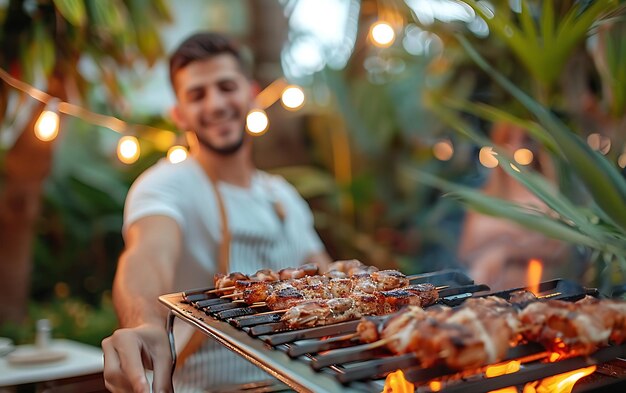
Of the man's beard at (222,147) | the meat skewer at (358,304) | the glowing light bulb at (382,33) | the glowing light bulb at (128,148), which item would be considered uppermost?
the glowing light bulb at (382,33)

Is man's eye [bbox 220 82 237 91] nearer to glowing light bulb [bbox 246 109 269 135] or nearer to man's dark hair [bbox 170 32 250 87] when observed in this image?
man's dark hair [bbox 170 32 250 87]

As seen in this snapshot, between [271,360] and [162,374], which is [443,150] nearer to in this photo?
[162,374]

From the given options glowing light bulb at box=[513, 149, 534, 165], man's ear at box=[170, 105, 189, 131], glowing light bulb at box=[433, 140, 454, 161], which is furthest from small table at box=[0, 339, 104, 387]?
glowing light bulb at box=[433, 140, 454, 161]

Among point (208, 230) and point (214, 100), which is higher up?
point (214, 100)

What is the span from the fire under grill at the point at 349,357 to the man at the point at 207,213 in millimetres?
Result: 909

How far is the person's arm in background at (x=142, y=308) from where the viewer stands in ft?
5.57

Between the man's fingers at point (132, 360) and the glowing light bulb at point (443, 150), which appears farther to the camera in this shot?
the glowing light bulb at point (443, 150)

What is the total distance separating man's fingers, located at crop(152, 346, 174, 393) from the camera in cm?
170

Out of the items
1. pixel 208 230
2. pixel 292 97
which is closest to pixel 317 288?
pixel 208 230

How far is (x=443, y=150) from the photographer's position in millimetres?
6105

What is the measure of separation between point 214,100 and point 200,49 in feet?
0.74

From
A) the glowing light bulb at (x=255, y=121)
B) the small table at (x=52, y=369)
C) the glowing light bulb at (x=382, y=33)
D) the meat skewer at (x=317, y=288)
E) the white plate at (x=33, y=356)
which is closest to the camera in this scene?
the meat skewer at (x=317, y=288)

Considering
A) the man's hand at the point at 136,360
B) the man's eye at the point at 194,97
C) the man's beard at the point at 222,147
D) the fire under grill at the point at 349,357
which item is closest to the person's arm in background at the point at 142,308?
the man's hand at the point at 136,360

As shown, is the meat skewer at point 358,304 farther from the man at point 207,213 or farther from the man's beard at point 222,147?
the man's beard at point 222,147
